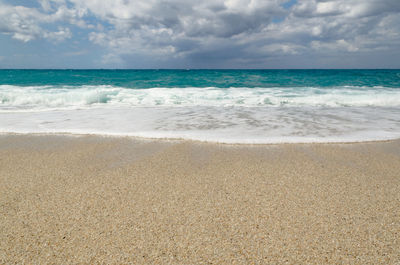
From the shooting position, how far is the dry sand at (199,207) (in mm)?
1567

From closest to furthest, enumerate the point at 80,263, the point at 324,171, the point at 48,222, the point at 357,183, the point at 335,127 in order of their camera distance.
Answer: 1. the point at 80,263
2. the point at 48,222
3. the point at 357,183
4. the point at 324,171
5. the point at 335,127

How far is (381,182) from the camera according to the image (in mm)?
2580

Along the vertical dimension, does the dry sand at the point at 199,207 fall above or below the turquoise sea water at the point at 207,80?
Answer: below

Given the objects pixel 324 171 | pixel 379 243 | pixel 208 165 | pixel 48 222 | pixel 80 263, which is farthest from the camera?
pixel 208 165

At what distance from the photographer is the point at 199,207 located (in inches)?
81.2

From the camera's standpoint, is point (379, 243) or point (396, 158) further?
point (396, 158)

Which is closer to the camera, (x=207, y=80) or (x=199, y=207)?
(x=199, y=207)

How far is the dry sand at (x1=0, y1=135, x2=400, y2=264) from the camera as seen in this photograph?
5.14 ft

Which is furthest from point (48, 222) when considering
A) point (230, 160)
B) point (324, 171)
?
point (324, 171)

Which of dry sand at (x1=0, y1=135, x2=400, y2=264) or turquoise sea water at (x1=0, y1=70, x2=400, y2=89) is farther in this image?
turquoise sea water at (x1=0, y1=70, x2=400, y2=89)

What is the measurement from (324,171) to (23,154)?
12.9 ft

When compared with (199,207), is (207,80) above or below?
above

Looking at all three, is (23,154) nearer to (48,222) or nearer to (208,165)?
(48,222)

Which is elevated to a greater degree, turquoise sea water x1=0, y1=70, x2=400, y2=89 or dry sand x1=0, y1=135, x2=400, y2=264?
turquoise sea water x1=0, y1=70, x2=400, y2=89
